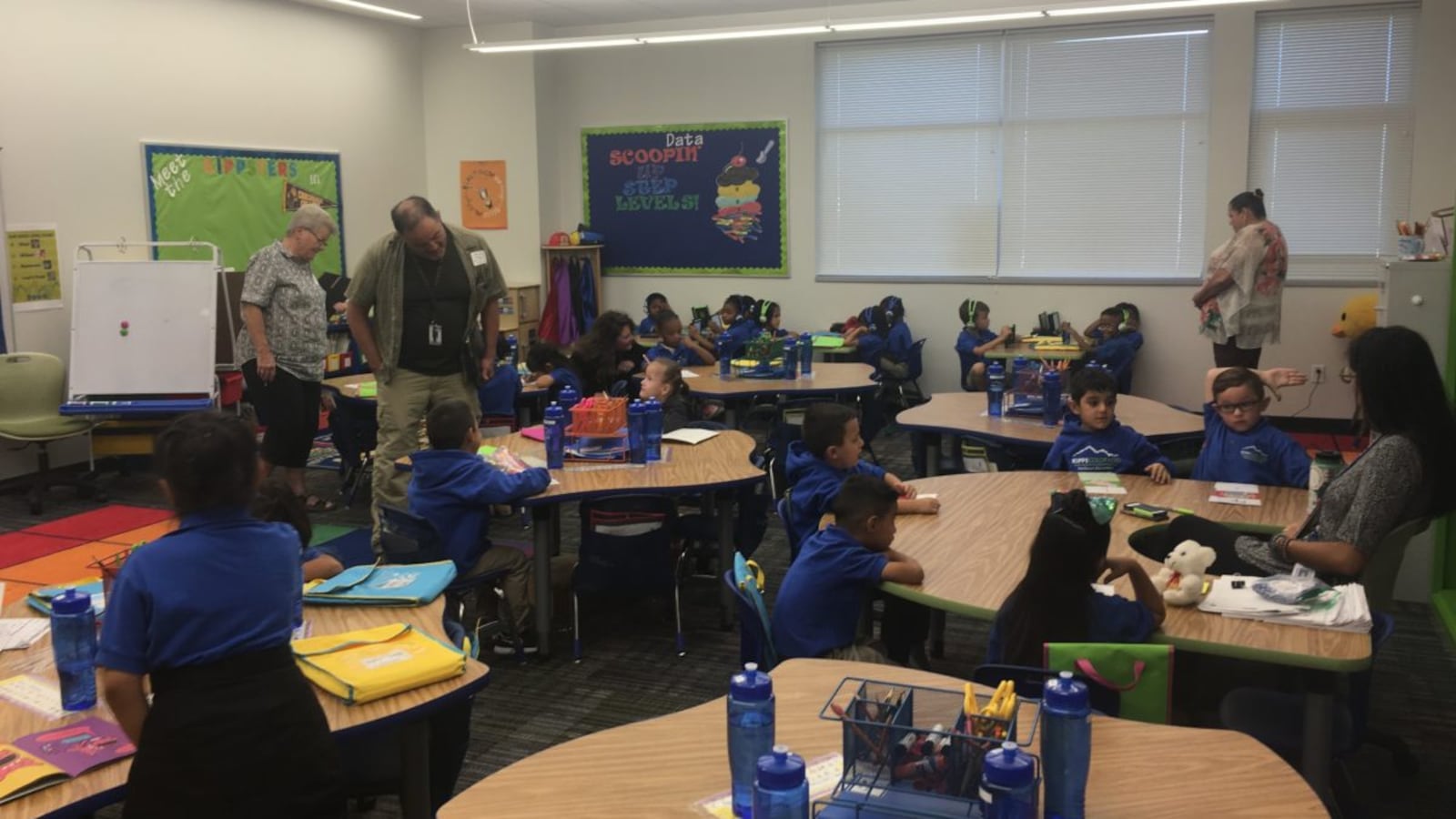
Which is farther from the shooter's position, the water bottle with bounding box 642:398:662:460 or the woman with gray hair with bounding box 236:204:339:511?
the woman with gray hair with bounding box 236:204:339:511

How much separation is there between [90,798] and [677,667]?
2670 millimetres

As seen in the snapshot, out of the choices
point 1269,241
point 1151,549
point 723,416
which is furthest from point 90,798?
point 1269,241

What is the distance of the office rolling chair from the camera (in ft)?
23.6

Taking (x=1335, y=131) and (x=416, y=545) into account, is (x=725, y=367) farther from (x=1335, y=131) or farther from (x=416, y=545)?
(x=1335, y=131)

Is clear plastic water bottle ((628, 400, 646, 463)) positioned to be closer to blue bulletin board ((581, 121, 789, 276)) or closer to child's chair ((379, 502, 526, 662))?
child's chair ((379, 502, 526, 662))

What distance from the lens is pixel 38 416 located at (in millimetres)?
7430

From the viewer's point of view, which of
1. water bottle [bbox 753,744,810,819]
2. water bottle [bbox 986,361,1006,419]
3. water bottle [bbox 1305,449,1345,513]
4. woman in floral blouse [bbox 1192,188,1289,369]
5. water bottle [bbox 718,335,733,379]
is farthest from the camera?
woman in floral blouse [bbox 1192,188,1289,369]

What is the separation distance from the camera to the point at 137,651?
6.65 feet

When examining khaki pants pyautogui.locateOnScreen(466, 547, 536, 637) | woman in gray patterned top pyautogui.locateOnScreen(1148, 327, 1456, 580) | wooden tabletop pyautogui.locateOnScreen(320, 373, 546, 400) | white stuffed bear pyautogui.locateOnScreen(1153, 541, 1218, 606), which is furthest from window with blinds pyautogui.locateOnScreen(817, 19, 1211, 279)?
white stuffed bear pyautogui.locateOnScreen(1153, 541, 1218, 606)

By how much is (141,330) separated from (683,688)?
5.16 meters

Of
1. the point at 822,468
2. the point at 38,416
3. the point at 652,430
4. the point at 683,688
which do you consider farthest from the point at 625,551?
the point at 38,416

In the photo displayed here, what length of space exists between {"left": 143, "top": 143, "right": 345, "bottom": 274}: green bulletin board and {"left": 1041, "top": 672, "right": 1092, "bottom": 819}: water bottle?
27.2 feet

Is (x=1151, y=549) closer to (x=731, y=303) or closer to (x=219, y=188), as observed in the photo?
(x=731, y=303)

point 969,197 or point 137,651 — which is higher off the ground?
point 969,197
